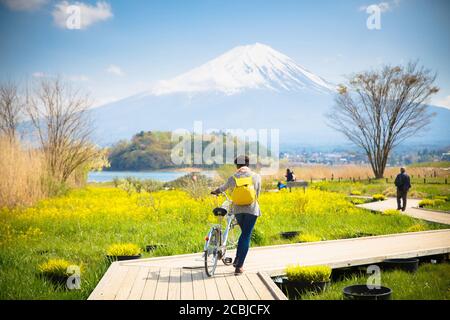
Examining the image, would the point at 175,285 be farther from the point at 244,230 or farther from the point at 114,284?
the point at 244,230

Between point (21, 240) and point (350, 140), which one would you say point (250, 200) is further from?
point (350, 140)

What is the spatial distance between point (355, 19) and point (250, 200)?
961 cm

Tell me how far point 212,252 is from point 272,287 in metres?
0.90

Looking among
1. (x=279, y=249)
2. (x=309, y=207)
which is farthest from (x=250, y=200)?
(x=309, y=207)

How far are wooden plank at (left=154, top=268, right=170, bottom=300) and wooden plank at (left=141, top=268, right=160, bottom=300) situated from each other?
36 mm

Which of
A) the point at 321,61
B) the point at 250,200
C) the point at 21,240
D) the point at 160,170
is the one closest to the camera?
the point at 250,200

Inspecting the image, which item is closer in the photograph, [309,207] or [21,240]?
[21,240]

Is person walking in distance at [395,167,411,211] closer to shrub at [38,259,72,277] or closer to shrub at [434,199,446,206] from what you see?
shrub at [434,199,446,206]

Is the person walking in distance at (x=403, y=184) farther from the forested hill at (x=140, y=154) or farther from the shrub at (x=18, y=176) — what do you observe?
the forested hill at (x=140, y=154)

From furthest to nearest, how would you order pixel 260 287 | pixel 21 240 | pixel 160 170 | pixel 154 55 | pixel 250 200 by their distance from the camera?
pixel 160 170
pixel 154 55
pixel 21 240
pixel 250 200
pixel 260 287

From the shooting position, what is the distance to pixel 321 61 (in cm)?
1428

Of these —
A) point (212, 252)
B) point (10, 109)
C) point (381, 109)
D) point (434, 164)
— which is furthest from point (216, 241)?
point (381, 109)

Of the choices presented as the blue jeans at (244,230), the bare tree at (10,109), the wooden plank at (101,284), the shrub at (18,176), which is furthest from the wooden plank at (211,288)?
the bare tree at (10,109)

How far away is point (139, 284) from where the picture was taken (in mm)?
5641
